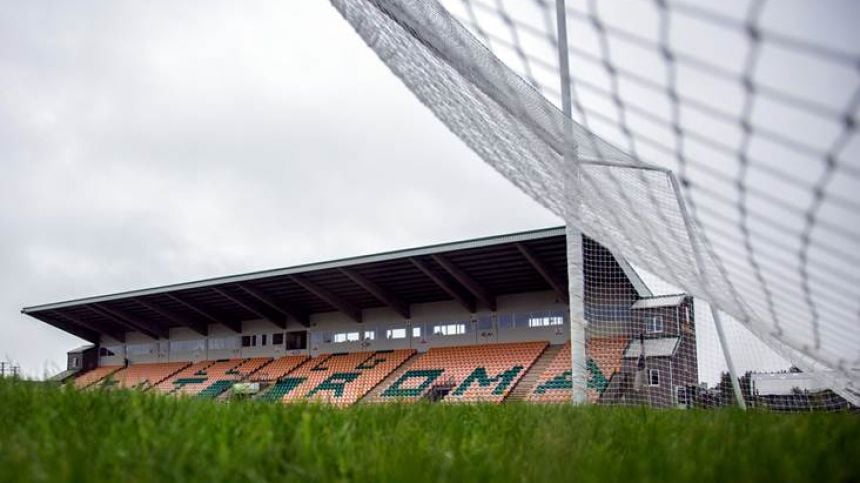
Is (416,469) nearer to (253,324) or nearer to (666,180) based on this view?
(666,180)

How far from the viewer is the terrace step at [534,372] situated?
21372mm

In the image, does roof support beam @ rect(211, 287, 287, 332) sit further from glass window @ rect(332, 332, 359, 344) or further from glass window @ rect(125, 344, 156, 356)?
glass window @ rect(125, 344, 156, 356)

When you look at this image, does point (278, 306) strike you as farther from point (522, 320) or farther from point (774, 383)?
point (774, 383)

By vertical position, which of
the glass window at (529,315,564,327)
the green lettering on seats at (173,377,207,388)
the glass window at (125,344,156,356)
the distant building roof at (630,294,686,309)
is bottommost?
the green lettering on seats at (173,377,207,388)

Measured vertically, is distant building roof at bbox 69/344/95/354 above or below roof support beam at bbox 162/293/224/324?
below

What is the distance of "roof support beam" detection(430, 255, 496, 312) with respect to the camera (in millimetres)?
22531

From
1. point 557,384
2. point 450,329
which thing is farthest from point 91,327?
point 557,384

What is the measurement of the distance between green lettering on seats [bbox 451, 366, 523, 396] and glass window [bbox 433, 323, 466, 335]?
9.72ft

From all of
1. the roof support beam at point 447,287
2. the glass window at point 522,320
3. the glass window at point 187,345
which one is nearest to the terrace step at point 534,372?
the glass window at point 522,320

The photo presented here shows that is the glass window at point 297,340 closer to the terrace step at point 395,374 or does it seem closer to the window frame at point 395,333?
the window frame at point 395,333

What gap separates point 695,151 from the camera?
4.13 m

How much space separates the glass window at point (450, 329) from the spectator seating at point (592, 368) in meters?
4.57

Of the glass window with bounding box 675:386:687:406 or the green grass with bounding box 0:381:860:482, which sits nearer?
the green grass with bounding box 0:381:860:482

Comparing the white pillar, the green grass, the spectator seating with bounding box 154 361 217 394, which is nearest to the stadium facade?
the spectator seating with bounding box 154 361 217 394
